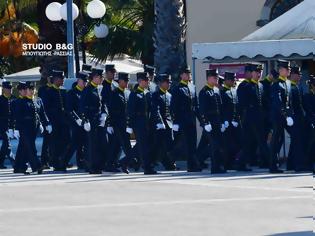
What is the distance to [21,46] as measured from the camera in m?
45.4

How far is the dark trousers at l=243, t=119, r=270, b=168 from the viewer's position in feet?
74.2

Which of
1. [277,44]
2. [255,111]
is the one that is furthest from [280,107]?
[277,44]

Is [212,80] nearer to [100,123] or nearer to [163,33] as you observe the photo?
[100,123]

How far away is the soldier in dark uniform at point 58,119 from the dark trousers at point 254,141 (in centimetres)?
321

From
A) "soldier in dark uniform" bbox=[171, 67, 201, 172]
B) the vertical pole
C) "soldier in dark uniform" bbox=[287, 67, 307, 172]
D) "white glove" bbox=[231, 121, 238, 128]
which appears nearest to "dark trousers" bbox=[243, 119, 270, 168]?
"white glove" bbox=[231, 121, 238, 128]

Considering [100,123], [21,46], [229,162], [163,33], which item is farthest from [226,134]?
[21,46]

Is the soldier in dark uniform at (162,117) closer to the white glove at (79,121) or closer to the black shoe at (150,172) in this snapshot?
the black shoe at (150,172)

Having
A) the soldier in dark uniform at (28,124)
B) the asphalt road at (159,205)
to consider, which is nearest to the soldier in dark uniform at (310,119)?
the asphalt road at (159,205)

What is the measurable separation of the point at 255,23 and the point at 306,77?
4492 mm

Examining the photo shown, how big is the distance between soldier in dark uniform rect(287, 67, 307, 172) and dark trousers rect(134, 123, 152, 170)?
7.59 feet

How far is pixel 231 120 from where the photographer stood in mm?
22812

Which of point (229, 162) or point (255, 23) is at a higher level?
point (255, 23)

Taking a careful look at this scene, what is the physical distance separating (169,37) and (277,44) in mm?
5234

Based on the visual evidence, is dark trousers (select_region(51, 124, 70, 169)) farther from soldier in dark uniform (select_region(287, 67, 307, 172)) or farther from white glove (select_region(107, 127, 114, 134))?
soldier in dark uniform (select_region(287, 67, 307, 172))
